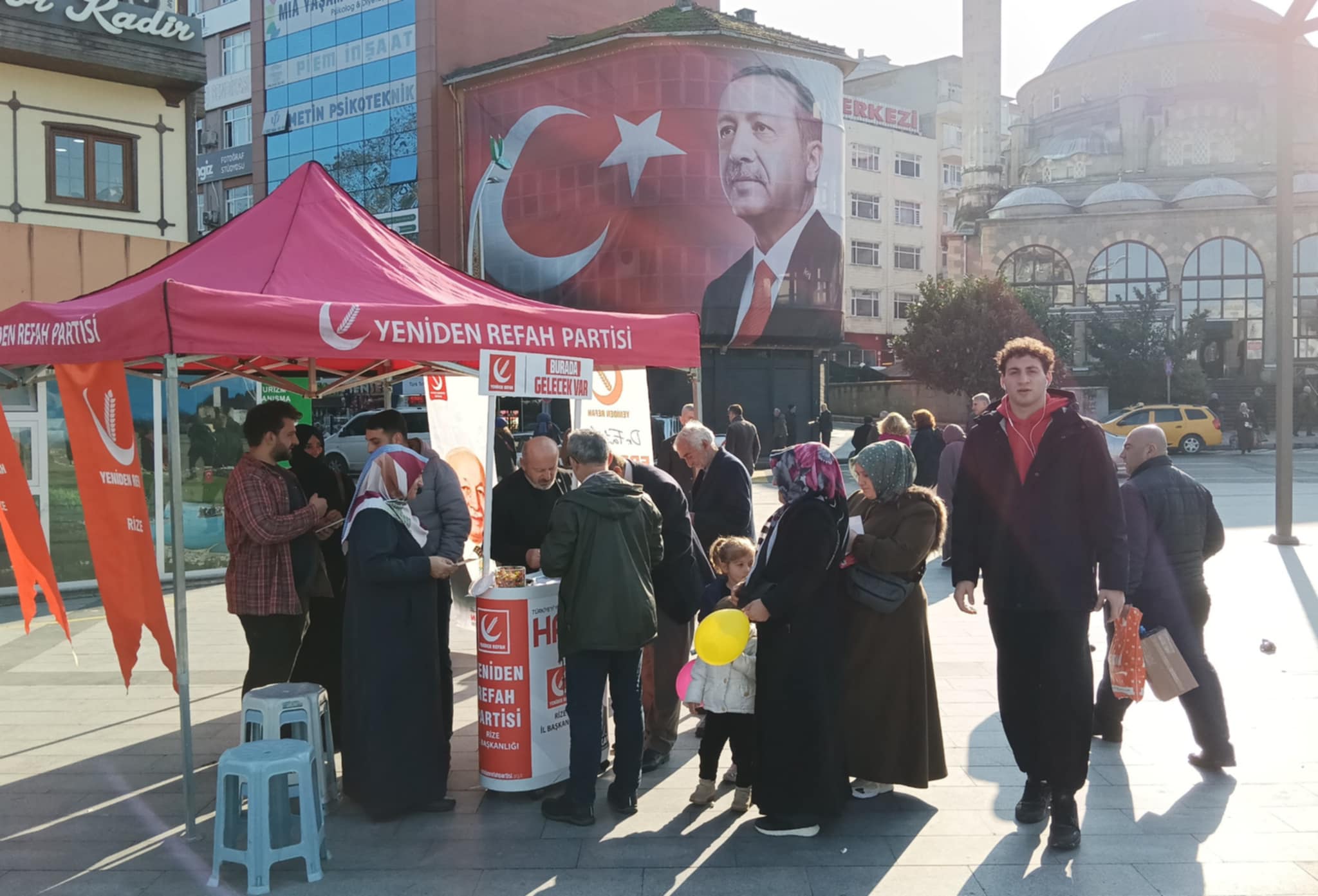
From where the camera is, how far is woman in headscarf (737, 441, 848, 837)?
4809 millimetres

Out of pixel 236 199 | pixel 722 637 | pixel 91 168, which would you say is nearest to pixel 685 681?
pixel 722 637

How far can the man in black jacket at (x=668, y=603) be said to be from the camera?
233 inches

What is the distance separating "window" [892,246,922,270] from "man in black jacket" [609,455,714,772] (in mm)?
52254

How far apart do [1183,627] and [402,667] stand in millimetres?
3951

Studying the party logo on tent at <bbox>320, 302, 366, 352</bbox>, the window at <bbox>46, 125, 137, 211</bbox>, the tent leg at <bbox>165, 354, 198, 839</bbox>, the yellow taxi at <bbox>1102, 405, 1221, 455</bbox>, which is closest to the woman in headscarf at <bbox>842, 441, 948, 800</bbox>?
the party logo on tent at <bbox>320, 302, 366, 352</bbox>

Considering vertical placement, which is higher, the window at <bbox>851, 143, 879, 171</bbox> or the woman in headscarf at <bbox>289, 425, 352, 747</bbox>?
the window at <bbox>851, 143, 879, 171</bbox>

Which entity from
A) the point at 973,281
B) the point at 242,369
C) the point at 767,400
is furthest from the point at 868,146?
the point at 242,369

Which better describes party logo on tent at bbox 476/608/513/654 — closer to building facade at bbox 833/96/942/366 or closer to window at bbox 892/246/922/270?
building facade at bbox 833/96/942/366

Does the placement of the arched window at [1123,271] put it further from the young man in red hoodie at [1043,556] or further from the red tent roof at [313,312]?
the young man in red hoodie at [1043,556]

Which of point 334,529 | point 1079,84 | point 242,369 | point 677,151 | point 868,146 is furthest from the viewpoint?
point 1079,84

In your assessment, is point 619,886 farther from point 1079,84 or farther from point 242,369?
point 1079,84

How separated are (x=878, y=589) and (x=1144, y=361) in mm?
46959

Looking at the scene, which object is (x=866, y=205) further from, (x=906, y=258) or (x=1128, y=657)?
(x=1128, y=657)

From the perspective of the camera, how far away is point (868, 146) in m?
55.2
